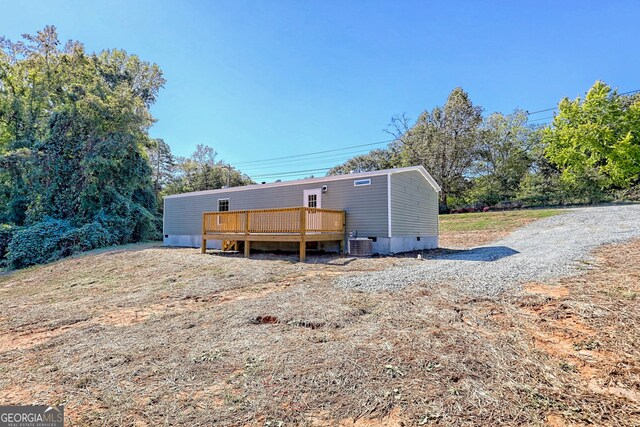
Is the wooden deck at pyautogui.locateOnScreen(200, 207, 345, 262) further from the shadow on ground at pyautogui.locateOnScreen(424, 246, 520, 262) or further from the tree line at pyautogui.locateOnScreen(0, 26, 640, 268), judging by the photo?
the tree line at pyautogui.locateOnScreen(0, 26, 640, 268)

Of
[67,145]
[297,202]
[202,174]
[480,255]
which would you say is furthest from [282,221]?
[202,174]

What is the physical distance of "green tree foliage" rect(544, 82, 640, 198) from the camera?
21953 mm

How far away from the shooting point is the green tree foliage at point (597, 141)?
72.0ft

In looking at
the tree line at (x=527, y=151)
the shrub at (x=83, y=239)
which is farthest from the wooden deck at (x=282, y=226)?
the tree line at (x=527, y=151)

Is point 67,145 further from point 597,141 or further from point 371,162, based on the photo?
point 597,141

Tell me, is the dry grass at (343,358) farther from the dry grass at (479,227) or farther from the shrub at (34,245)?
the shrub at (34,245)

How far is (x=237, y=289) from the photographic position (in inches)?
228

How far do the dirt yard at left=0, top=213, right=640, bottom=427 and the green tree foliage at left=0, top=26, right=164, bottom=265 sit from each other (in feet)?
46.0

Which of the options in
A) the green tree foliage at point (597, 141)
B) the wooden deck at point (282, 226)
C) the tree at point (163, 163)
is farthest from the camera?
the tree at point (163, 163)

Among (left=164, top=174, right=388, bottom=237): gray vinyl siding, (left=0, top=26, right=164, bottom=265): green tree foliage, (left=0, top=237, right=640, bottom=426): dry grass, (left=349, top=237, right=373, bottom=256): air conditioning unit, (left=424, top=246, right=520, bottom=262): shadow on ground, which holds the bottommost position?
(left=0, top=237, right=640, bottom=426): dry grass

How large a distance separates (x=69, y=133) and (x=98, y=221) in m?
5.14

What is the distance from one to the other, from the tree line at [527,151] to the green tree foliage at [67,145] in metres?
20.5

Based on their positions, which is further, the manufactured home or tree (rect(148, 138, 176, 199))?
tree (rect(148, 138, 176, 199))

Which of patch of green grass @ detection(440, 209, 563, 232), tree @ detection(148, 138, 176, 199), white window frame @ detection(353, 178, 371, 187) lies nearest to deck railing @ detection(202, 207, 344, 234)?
white window frame @ detection(353, 178, 371, 187)
